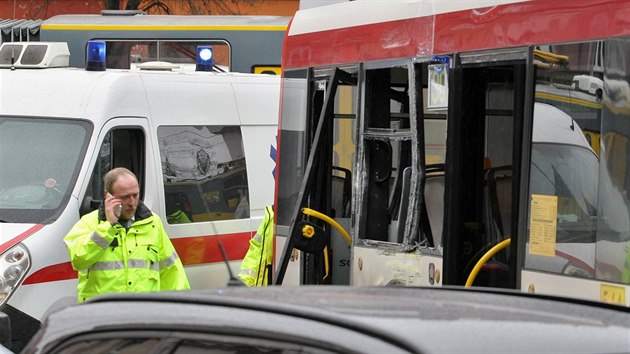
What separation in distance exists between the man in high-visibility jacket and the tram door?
2.16m

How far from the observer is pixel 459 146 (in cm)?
676

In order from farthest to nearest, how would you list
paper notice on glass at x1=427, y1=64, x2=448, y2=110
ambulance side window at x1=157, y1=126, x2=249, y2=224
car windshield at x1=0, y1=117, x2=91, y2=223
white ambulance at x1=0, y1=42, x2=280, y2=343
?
1. ambulance side window at x1=157, y1=126, x2=249, y2=224
2. car windshield at x1=0, y1=117, x2=91, y2=223
3. white ambulance at x1=0, y1=42, x2=280, y2=343
4. paper notice on glass at x1=427, y1=64, x2=448, y2=110

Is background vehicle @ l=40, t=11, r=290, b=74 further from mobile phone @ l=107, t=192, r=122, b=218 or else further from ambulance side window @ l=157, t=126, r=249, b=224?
mobile phone @ l=107, t=192, r=122, b=218

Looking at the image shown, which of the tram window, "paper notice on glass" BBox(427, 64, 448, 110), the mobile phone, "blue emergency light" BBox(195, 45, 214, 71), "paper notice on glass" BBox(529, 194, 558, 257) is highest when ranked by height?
the tram window

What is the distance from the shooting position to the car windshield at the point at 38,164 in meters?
9.07

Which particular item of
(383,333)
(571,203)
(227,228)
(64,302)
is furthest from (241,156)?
(383,333)

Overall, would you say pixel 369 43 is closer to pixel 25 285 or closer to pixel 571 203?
pixel 571 203

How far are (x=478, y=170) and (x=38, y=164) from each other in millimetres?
3727

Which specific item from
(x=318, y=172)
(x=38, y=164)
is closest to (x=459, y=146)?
(x=318, y=172)

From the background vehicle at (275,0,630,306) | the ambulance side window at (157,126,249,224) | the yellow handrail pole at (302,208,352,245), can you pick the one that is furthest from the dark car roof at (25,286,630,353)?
the ambulance side window at (157,126,249,224)

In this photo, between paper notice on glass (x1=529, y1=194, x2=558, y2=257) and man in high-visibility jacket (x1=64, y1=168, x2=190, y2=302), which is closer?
paper notice on glass (x1=529, y1=194, x2=558, y2=257)

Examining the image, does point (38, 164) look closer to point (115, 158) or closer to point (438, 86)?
point (115, 158)

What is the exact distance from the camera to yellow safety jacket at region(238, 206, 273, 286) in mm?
8844

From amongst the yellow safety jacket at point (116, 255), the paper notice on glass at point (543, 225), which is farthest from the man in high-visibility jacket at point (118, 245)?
the paper notice on glass at point (543, 225)
